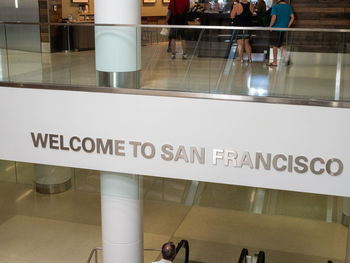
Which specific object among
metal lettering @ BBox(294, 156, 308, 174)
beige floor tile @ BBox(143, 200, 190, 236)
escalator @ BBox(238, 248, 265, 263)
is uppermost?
metal lettering @ BBox(294, 156, 308, 174)

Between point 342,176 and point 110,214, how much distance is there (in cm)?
377

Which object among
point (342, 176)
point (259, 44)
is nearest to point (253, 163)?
point (342, 176)

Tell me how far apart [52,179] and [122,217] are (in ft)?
22.3

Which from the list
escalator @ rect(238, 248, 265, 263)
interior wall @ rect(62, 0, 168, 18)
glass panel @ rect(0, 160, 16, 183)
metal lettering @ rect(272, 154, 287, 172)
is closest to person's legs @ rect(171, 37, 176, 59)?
metal lettering @ rect(272, 154, 287, 172)

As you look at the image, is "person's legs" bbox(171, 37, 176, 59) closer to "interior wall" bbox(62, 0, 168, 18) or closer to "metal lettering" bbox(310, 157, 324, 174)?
"metal lettering" bbox(310, 157, 324, 174)

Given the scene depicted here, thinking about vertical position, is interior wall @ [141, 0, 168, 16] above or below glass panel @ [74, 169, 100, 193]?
above

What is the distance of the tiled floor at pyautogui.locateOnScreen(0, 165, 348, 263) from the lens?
11672mm

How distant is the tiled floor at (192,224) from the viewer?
38.3 feet

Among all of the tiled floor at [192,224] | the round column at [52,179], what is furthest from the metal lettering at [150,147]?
the round column at [52,179]

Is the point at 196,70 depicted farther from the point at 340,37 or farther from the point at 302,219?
the point at 302,219

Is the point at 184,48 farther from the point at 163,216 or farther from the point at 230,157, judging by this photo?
the point at 163,216

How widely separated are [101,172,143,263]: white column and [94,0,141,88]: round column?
167 centimetres

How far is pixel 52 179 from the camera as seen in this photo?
47.6 feet

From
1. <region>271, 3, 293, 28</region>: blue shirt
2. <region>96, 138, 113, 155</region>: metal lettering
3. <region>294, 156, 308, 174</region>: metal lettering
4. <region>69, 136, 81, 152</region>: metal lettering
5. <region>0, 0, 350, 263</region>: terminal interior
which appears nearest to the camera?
<region>294, 156, 308, 174</region>: metal lettering
